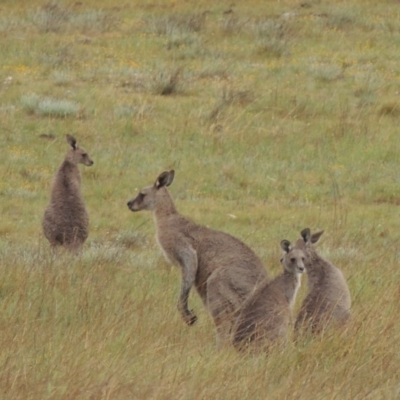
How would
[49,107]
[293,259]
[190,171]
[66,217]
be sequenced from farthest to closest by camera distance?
[49,107] → [190,171] → [66,217] → [293,259]

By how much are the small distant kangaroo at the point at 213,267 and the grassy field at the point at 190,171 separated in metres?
0.18

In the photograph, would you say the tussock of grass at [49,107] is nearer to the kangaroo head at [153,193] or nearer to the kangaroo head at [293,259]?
the kangaroo head at [153,193]

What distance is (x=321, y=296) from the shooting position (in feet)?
26.3

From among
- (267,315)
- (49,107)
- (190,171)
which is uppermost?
(267,315)

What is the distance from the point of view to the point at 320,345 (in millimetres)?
7141

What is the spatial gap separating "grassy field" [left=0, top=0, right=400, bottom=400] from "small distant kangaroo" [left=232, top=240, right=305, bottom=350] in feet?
0.55

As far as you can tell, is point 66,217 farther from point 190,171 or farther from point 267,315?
point 190,171

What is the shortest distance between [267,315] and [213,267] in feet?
4.32

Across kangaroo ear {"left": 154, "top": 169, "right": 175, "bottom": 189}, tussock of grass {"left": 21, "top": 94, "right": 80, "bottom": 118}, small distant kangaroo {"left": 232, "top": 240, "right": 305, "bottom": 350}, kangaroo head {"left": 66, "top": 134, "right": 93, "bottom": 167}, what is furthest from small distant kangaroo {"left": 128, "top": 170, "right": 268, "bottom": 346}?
tussock of grass {"left": 21, "top": 94, "right": 80, "bottom": 118}

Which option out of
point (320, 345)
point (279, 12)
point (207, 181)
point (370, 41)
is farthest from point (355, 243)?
point (279, 12)

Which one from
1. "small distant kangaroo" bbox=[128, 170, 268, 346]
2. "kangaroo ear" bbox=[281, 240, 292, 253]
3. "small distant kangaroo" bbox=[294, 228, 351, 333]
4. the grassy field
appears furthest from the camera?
"kangaroo ear" bbox=[281, 240, 292, 253]

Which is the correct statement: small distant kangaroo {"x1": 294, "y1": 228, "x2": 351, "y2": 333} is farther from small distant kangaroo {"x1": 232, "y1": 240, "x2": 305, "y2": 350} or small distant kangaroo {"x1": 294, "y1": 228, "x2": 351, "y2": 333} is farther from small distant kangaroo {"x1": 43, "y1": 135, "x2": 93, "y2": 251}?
small distant kangaroo {"x1": 43, "y1": 135, "x2": 93, "y2": 251}

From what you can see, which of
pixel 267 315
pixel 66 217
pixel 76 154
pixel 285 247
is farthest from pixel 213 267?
pixel 76 154

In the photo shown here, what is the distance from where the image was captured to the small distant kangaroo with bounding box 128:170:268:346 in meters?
8.16
